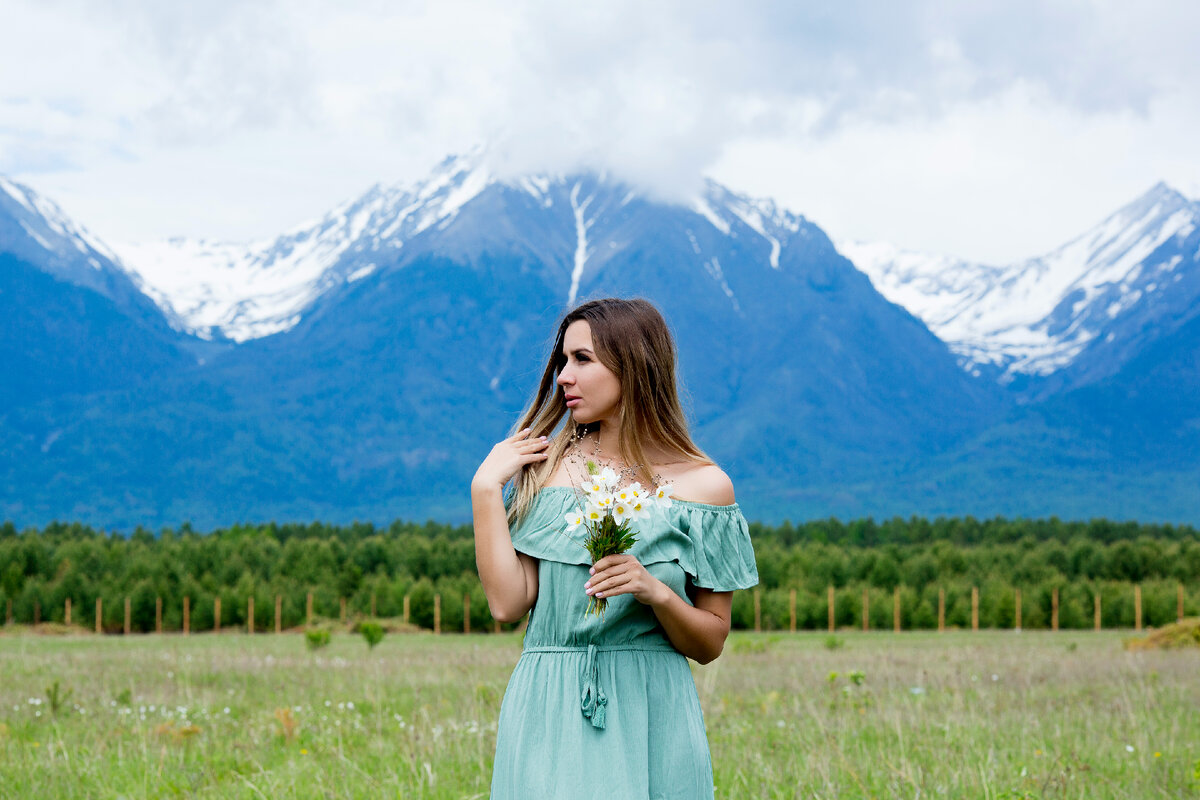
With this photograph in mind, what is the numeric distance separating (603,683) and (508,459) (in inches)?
26.5

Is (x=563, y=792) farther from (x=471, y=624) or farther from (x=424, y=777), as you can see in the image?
(x=471, y=624)

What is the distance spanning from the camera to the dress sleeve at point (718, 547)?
357 cm

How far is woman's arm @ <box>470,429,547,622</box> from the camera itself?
3.49m

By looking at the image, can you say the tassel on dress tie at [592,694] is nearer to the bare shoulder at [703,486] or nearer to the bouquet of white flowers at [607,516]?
the bouquet of white flowers at [607,516]

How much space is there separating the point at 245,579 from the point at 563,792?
47.9 meters

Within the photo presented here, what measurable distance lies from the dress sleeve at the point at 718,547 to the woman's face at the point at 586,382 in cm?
39

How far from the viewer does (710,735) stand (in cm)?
904

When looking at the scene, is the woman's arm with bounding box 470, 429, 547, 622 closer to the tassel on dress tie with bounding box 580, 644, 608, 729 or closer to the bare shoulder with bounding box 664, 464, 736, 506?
the tassel on dress tie with bounding box 580, 644, 608, 729

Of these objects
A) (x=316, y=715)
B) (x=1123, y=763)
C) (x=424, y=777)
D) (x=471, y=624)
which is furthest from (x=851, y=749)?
(x=471, y=624)

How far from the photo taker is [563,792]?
336 centimetres

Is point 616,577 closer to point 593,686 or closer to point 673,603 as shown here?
point 673,603

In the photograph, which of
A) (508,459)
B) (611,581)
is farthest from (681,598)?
(508,459)

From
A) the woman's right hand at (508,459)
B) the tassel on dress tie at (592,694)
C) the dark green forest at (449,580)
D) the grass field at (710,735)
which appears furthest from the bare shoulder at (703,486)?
the dark green forest at (449,580)

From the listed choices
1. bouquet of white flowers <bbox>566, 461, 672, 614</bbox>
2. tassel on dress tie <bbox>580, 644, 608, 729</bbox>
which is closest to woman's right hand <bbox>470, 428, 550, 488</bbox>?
bouquet of white flowers <bbox>566, 461, 672, 614</bbox>
